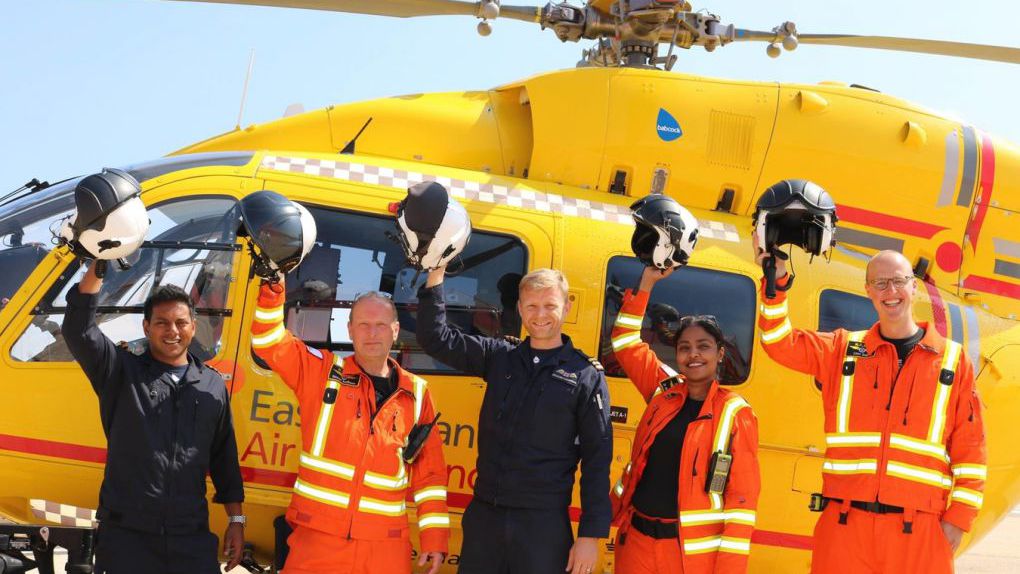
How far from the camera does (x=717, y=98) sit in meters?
6.06

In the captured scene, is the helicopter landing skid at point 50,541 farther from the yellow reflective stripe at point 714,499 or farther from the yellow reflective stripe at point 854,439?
the yellow reflective stripe at point 854,439

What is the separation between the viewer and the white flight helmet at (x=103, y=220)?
392cm

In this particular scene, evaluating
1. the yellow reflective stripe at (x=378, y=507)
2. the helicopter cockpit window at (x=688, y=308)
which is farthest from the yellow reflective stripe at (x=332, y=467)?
the helicopter cockpit window at (x=688, y=308)

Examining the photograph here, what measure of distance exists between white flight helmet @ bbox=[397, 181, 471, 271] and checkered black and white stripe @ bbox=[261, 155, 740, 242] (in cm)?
114

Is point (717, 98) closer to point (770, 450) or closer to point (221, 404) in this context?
point (770, 450)

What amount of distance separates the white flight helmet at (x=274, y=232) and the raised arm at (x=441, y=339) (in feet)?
1.95

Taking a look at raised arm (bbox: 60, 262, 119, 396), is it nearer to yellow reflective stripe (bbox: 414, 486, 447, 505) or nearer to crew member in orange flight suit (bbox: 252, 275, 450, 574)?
crew member in orange flight suit (bbox: 252, 275, 450, 574)

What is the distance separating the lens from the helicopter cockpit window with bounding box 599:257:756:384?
5.37 metres

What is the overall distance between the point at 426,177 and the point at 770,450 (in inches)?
100

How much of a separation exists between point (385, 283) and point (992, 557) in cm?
1034

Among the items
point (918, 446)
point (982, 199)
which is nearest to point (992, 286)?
point (982, 199)

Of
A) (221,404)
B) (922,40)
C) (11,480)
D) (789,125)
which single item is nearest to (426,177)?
(221,404)

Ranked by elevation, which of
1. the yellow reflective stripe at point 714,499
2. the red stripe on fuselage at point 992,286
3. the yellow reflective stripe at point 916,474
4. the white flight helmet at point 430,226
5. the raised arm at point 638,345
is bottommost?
the yellow reflective stripe at point 714,499

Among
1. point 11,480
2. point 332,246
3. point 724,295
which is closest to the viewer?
point 11,480
